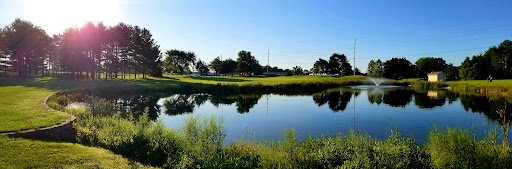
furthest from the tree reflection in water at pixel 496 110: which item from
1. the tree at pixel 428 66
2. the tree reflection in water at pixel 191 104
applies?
the tree at pixel 428 66

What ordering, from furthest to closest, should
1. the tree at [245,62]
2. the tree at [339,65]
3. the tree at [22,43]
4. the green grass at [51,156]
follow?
1. the tree at [339,65]
2. the tree at [245,62]
3. the tree at [22,43]
4. the green grass at [51,156]

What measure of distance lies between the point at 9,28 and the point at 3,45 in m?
3.81

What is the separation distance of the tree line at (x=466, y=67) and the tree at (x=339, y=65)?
43.6 feet

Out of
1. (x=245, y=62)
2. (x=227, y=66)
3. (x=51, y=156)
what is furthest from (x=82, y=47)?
(x=227, y=66)

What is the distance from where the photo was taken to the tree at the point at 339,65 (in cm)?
10838

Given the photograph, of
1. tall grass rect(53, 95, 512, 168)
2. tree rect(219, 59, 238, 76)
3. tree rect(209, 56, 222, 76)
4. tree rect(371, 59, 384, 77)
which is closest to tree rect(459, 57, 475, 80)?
tree rect(371, 59, 384, 77)

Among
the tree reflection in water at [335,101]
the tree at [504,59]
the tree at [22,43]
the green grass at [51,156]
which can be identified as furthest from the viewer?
the tree at [504,59]

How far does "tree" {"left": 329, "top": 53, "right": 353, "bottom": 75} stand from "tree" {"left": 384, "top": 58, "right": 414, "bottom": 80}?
18147mm

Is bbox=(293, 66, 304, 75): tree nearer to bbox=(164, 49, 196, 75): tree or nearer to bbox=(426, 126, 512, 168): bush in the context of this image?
bbox=(164, 49, 196, 75): tree

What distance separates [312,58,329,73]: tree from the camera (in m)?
110

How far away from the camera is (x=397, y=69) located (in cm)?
9438

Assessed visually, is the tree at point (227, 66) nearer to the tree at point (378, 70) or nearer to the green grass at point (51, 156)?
the tree at point (378, 70)

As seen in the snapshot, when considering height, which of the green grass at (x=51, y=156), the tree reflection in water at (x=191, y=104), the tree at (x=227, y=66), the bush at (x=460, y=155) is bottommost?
the tree reflection in water at (x=191, y=104)

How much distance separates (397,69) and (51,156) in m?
104
